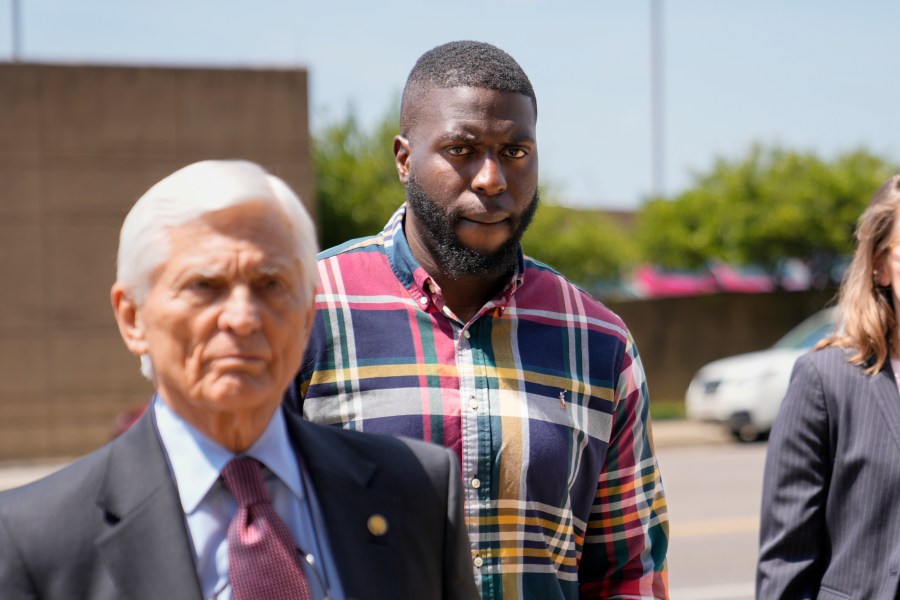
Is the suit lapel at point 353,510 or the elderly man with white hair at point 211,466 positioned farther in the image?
the suit lapel at point 353,510

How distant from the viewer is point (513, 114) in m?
2.39

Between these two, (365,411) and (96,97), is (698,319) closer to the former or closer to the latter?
(96,97)

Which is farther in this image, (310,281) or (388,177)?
(388,177)

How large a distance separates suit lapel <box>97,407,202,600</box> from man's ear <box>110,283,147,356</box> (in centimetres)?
16

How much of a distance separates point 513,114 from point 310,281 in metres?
0.79

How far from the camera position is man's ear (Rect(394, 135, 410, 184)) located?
254cm

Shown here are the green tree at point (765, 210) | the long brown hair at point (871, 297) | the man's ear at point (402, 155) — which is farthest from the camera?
the green tree at point (765, 210)

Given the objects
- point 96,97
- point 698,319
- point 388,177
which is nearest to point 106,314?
point 96,97

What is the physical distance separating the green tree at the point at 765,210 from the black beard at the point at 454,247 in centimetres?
1681

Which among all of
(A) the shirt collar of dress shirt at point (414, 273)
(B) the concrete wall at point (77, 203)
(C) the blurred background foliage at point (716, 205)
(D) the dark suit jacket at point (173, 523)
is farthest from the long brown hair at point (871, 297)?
(C) the blurred background foliage at point (716, 205)

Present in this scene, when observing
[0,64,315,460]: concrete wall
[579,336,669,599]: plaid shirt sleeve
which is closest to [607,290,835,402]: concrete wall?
[0,64,315,460]: concrete wall

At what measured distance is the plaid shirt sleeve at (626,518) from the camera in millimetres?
2461

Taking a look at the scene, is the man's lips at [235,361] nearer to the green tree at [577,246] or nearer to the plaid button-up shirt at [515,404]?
the plaid button-up shirt at [515,404]

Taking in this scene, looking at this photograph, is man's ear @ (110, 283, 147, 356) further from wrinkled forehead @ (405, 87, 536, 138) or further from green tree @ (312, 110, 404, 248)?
green tree @ (312, 110, 404, 248)
